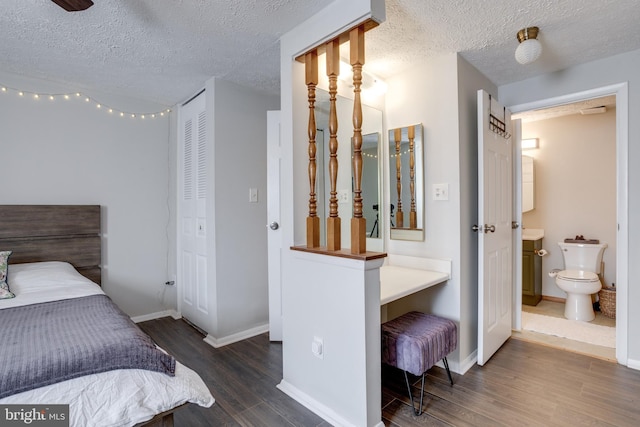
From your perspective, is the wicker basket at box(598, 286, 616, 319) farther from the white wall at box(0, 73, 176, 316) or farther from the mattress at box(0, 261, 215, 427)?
the white wall at box(0, 73, 176, 316)

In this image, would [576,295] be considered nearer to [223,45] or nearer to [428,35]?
[428,35]

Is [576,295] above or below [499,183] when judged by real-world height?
below

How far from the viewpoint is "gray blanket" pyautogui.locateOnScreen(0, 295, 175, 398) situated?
1105mm

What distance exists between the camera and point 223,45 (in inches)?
87.1

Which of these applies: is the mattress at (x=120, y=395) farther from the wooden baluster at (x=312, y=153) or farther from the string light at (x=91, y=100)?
the string light at (x=91, y=100)

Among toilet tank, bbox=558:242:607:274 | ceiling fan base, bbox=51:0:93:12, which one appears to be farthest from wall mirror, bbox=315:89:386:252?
toilet tank, bbox=558:242:607:274

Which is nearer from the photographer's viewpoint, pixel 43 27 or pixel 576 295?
pixel 43 27

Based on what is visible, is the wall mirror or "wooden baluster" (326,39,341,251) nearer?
"wooden baluster" (326,39,341,251)

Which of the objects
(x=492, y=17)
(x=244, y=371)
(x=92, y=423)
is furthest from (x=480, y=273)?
(x=92, y=423)

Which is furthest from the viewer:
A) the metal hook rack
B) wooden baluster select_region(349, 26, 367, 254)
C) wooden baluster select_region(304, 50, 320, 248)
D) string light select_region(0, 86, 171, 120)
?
string light select_region(0, 86, 171, 120)

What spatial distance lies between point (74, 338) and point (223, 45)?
1888mm

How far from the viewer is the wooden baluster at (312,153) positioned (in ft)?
6.25

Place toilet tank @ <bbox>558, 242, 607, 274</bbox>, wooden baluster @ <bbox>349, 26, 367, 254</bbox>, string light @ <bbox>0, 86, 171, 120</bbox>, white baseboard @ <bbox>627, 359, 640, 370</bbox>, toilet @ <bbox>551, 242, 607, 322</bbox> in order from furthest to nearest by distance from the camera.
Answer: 1. toilet tank @ <bbox>558, 242, 607, 274</bbox>
2. toilet @ <bbox>551, 242, 607, 322</bbox>
3. string light @ <bbox>0, 86, 171, 120</bbox>
4. white baseboard @ <bbox>627, 359, 640, 370</bbox>
5. wooden baluster @ <bbox>349, 26, 367, 254</bbox>

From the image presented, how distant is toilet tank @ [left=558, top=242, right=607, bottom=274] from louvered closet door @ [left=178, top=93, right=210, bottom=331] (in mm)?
3854
